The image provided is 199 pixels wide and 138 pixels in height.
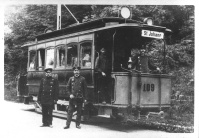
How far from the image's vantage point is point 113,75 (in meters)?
9.10

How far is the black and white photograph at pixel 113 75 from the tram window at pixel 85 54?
0.03 meters

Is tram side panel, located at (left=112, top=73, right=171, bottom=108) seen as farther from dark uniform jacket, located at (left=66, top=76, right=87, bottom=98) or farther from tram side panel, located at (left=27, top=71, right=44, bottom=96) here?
tram side panel, located at (left=27, top=71, right=44, bottom=96)

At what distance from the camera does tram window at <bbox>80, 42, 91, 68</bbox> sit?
1007 centimetres

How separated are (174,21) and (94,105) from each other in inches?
152

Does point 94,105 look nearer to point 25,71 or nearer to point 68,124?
point 68,124

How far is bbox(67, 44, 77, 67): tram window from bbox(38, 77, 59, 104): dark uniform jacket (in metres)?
1.16

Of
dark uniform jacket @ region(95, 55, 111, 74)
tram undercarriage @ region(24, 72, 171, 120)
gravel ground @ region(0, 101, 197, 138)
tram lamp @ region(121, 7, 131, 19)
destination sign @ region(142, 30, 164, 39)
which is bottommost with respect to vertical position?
gravel ground @ region(0, 101, 197, 138)

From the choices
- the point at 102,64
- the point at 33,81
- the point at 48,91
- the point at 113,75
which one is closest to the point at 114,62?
the point at 102,64

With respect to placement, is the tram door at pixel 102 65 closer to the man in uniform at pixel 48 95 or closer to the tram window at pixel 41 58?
the man in uniform at pixel 48 95

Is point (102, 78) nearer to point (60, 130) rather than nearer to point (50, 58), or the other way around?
point (60, 130)

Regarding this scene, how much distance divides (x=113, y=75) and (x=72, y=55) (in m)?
2.12

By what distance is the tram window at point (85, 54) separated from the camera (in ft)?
33.0

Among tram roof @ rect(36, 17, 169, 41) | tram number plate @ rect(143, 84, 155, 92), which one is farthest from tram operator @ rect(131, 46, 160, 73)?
tram roof @ rect(36, 17, 169, 41)

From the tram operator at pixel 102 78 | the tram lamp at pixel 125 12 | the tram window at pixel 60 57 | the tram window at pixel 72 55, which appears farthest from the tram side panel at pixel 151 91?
the tram window at pixel 60 57
